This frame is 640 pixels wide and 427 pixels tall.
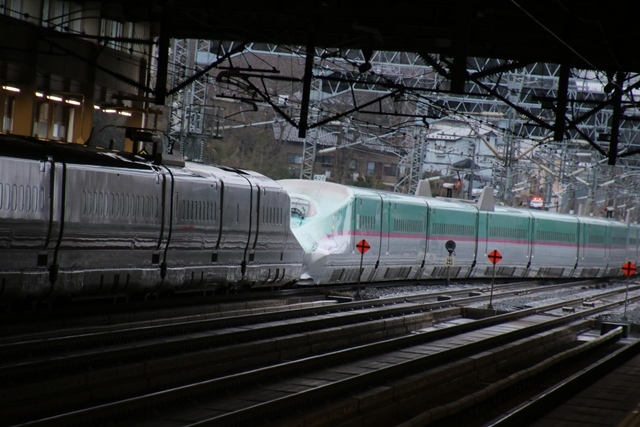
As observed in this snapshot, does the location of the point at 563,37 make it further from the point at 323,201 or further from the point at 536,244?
the point at 536,244

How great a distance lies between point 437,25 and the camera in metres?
21.2

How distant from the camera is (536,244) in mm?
45500

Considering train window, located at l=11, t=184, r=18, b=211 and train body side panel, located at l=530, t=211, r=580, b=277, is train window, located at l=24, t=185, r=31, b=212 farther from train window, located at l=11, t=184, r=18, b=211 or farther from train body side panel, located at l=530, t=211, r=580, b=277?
train body side panel, located at l=530, t=211, r=580, b=277

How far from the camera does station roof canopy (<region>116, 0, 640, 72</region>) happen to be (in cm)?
1964

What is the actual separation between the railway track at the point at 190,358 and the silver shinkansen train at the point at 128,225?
5.33 ft

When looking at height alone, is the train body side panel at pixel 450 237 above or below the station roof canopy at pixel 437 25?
below

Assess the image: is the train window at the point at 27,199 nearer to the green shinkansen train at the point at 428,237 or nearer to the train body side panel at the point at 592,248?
the green shinkansen train at the point at 428,237

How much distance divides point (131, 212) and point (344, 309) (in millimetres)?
6628

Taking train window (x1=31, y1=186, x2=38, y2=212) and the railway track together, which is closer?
the railway track

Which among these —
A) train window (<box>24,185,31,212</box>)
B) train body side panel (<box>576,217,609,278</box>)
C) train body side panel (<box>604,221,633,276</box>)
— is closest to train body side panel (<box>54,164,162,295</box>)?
train window (<box>24,185,31,212</box>)

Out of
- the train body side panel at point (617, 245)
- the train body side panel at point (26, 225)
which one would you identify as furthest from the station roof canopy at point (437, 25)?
the train body side panel at point (617, 245)

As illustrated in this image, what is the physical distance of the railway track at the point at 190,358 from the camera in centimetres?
1129

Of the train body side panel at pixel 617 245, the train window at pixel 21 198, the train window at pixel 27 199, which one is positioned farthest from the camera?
the train body side panel at pixel 617 245

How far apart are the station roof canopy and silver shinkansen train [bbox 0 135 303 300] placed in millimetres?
3209
